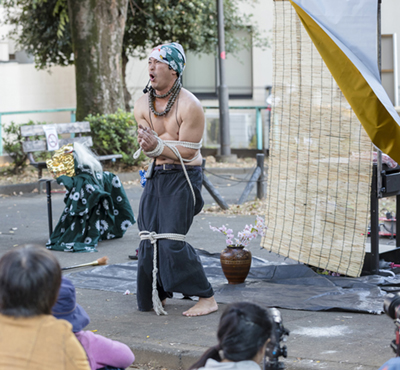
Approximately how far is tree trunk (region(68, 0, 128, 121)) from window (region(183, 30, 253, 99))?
580 cm

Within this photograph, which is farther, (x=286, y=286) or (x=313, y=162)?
(x=313, y=162)

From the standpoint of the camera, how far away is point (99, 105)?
1555 cm

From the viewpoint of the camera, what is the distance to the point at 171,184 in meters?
5.35

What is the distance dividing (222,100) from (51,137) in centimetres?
564

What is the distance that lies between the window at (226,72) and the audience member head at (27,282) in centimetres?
1890

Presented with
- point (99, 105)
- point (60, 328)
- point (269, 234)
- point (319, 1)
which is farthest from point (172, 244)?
point (99, 105)

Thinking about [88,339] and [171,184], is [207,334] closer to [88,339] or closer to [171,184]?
[171,184]

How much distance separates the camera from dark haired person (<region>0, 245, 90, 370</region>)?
2430mm

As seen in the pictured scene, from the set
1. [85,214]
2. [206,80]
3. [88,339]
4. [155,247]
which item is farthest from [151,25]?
[88,339]

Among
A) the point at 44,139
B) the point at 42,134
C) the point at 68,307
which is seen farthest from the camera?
the point at 44,139

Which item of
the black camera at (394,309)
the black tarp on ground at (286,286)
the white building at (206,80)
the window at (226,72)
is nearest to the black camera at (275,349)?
the black camera at (394,309)

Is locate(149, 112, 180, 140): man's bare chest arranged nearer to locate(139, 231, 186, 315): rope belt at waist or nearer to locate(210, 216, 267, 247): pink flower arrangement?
locate(139, 231, 186, 315): rope belt at waist

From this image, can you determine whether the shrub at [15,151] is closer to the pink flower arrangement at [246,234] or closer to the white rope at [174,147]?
the pink flower arrangement at [246,234]

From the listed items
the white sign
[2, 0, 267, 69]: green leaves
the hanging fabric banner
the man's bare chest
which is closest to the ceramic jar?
the man's bare chest
